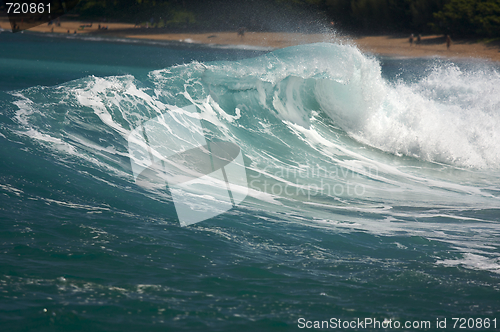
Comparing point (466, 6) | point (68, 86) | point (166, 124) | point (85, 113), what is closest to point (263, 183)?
point (166, 124)

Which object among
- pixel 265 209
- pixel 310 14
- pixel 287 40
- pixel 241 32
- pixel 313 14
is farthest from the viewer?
pixel 313 14

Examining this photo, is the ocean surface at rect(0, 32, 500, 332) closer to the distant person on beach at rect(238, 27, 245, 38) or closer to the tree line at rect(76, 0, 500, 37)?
the tree line at rect(76, 0, 500, 37)

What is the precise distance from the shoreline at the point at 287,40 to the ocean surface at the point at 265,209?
20.1 meters

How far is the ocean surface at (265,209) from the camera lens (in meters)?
3.78

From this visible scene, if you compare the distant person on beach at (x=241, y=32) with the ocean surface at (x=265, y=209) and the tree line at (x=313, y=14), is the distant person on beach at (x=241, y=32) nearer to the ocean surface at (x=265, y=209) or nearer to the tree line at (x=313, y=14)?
the tree line at (x=313, y=14)

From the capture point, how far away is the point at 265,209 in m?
6.27

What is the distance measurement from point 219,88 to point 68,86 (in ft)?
11.0

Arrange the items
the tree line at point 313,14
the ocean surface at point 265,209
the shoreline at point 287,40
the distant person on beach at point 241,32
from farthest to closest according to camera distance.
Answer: the distant person on beach at point 241,32 → the tree line at point 313,14 → the shoreline at point 287,40 → the ocean surface at point 265,209

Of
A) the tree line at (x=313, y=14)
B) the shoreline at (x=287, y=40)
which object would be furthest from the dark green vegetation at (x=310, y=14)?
the shoreline at (x=287, y=40)

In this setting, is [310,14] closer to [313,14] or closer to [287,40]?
[313,14]

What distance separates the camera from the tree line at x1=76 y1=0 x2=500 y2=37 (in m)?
34.0

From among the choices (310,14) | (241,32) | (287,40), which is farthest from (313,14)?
(241,32)

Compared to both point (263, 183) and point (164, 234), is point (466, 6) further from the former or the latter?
point (164, 234)

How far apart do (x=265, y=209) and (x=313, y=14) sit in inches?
1518
